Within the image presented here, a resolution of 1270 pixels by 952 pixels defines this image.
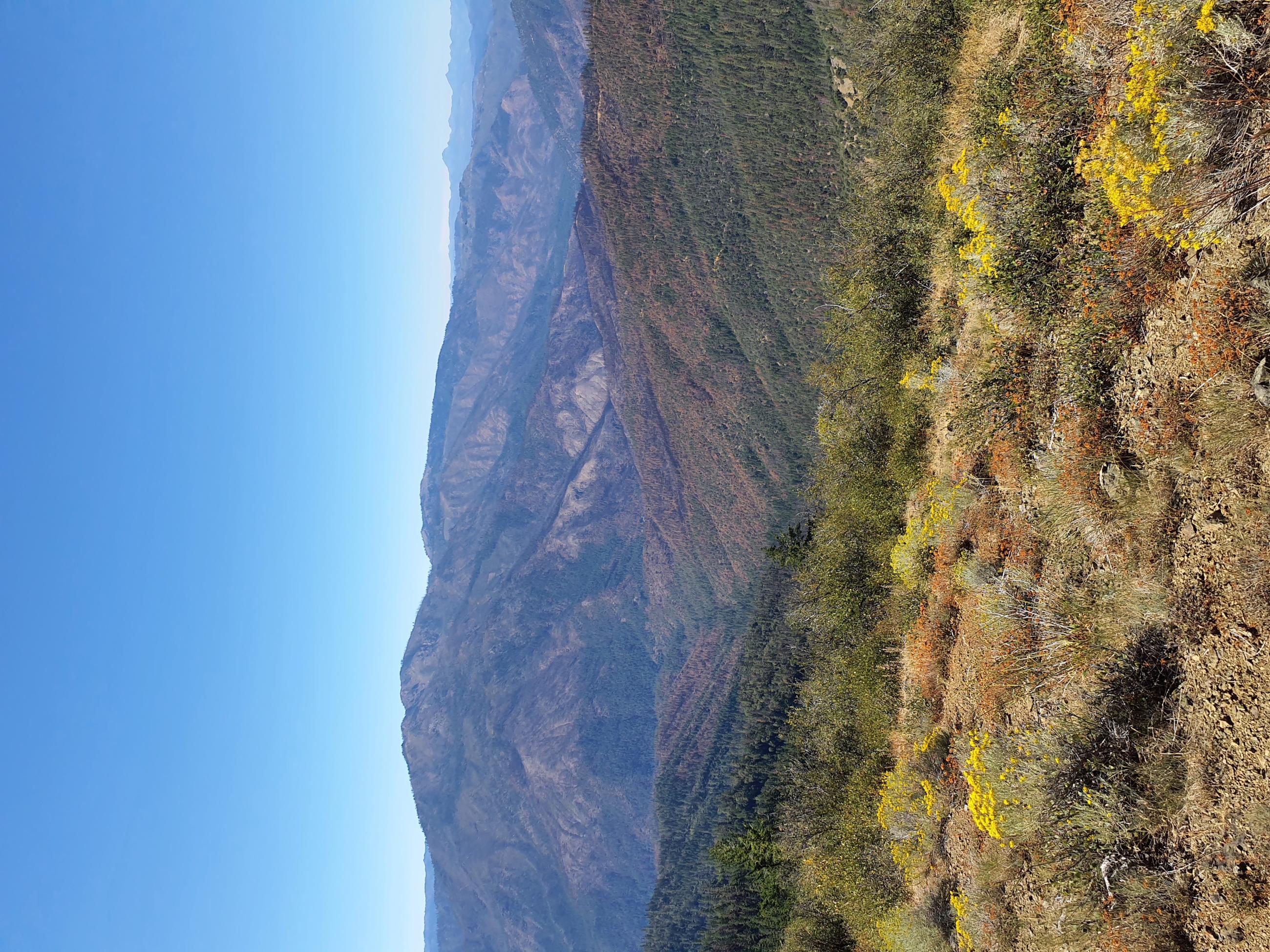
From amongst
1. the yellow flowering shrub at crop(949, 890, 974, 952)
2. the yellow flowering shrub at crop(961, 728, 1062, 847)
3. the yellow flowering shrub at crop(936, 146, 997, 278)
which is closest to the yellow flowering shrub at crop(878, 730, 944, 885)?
the yellow flowering shrub at crop(949, 890, 974, 952)

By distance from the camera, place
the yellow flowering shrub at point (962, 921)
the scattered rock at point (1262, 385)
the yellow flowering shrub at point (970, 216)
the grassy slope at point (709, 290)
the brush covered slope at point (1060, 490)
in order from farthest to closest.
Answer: the grassy slope at point (709, 290) < the yellow flowering shrub at point (970, 216) < the yellow flowering shrub at point (962, 921) < the brush covered slope at point (1060, 490) < the scattered rock at point (1262, 385)

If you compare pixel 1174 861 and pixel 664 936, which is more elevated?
pixel 1174 861

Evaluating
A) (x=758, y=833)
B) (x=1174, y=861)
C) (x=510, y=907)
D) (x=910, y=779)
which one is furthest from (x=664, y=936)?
(x=510, y=907)

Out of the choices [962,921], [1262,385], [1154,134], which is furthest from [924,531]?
[1154,134]

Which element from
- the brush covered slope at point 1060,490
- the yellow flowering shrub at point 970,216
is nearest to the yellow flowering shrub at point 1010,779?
the brush covered slope at point 1060,490

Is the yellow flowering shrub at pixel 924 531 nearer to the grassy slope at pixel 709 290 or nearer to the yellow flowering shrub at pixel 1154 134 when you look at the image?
the yellow flowering shrub at pixel 1154 134

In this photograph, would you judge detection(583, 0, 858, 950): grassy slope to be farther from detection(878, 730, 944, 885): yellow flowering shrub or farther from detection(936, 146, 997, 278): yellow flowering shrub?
detection(878, 730, 944, 885): yellow flowering shrub

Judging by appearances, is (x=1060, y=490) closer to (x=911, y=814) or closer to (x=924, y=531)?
(x=924, y=531)

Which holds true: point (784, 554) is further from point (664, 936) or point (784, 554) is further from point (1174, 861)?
point (664, 936)
